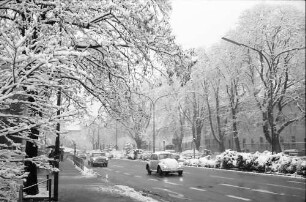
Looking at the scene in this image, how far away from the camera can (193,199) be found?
41.7 ft

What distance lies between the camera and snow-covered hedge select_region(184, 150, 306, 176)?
892 inches

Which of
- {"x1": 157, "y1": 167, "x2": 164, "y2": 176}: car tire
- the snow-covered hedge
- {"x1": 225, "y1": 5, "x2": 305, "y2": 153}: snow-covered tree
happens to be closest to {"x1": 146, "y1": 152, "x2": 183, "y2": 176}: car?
{"x1": 157, "y1": 167, "x2": 164, "y2": 176}: car tire

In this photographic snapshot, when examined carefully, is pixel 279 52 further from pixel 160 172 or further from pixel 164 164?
pixel 160 172

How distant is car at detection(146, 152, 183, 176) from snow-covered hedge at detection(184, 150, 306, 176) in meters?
6.15

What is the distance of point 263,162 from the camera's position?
2558cm

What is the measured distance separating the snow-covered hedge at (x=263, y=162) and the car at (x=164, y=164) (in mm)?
6154

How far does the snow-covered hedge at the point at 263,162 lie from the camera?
22653mm

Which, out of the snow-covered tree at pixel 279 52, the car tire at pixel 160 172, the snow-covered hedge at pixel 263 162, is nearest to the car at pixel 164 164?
the car tire at pixel 160 172

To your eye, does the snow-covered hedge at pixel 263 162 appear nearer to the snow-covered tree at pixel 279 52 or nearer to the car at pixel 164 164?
the snow-covered tree at pixel 279 52

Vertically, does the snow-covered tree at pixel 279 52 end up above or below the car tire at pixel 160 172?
above

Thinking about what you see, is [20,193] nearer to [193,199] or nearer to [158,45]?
[158,45]

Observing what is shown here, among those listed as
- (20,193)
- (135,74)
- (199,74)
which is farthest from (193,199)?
(199,74)

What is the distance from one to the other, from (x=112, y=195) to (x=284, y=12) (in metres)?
29.4

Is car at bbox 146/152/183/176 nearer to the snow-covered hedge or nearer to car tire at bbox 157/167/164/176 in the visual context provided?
car tire at bbox 157/167/164/176
